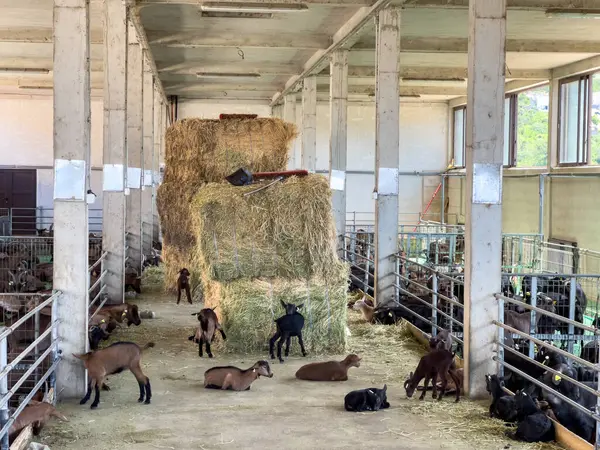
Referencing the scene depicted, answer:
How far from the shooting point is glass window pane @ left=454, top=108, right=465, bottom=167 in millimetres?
31109

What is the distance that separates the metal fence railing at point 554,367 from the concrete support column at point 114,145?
6348 mm

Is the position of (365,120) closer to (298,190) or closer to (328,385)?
(298,190)

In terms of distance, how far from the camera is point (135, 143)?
16.9 metres

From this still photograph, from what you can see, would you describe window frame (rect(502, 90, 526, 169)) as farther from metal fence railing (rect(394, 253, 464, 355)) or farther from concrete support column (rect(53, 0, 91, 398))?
concrete support column (rect(53, 0, 91, 398))

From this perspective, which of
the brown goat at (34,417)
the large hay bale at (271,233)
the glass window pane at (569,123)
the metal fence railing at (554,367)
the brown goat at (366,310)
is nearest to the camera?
the brown goat at (34,417)

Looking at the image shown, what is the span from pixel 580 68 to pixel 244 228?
1348 centimetres

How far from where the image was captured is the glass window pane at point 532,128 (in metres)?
23.4

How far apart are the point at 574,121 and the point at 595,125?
1218 millimetres

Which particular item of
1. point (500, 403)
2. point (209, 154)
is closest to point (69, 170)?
point (500, 403)

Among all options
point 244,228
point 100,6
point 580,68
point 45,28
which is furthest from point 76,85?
point 580,68

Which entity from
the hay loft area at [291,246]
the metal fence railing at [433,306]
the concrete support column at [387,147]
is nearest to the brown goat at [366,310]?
the hay loft area at [291,246]

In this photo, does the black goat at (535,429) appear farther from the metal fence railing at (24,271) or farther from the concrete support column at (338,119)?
the concrete support column at (338,119)

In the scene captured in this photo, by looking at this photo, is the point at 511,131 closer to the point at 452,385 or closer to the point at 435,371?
the point at 452,385

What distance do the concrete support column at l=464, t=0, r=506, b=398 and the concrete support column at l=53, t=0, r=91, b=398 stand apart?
148 inches
